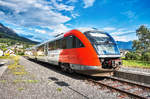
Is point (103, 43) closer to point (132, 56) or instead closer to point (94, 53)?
point (94, 53)

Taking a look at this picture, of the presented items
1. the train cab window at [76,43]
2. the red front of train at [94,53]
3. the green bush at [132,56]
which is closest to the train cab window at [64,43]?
the red front of train at [94,53]

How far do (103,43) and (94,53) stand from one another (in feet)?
3.66

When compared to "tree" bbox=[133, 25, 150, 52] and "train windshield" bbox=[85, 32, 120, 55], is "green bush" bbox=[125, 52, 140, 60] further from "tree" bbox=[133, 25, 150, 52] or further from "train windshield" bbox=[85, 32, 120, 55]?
"train windshield" bbox=[85, 32, 120, 55]

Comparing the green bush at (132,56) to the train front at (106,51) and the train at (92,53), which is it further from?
the train front at (106,51)

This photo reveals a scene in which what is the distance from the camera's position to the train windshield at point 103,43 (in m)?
8.38

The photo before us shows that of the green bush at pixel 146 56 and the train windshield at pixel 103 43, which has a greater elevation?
the train windshield at pixel 103 43

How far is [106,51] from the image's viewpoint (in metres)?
8.48

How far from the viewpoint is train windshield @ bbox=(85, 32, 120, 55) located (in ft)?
27.5

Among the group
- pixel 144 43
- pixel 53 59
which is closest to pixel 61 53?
pixel 53 59

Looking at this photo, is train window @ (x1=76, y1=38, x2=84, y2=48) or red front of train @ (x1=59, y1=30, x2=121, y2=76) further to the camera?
train window @ (x1=76, y1=38, x2=84, y2=48)

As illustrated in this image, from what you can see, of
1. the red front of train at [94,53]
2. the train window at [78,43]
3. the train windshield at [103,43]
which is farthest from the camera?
the train window at [78,43]

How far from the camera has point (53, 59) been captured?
1295 cm

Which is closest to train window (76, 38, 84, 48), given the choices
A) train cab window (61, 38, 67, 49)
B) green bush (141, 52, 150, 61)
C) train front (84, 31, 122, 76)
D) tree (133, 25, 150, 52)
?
train front (84, 31, 122, 76)

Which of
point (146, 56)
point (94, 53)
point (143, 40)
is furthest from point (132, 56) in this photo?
point (94, 53)
